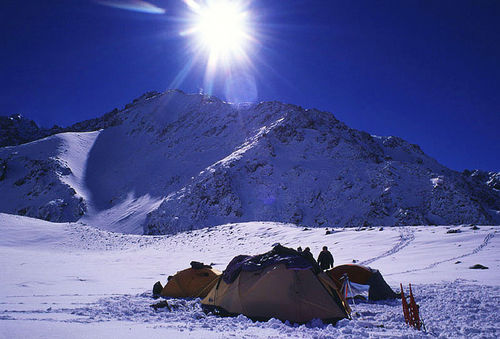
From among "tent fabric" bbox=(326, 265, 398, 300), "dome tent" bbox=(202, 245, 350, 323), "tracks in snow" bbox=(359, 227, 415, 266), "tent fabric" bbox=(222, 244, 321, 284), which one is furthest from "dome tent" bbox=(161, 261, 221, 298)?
"tracks in snow" bbox=(359, 227, 415, 266)

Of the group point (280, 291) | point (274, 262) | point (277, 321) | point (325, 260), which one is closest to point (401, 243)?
point (325, 260)

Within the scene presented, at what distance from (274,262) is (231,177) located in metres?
35.5

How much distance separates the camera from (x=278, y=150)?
4694 cm

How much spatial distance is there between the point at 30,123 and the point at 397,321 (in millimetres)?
152088

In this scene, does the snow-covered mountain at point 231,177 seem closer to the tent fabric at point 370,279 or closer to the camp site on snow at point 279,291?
the tent fabric at point 370,279

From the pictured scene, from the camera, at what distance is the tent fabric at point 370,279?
8.27 metres

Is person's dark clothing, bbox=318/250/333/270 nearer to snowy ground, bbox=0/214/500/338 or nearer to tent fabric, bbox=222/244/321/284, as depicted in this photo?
snowy ground, bbox=0/214/500/338

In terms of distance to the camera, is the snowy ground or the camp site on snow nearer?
the snowy ground

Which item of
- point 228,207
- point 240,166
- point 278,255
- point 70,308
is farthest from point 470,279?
point 240,166

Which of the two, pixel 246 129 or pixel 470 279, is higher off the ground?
pixel 246 129

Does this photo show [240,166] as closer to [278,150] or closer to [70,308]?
[278,150]

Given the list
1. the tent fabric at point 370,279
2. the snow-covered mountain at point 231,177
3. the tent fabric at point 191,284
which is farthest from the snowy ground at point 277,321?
the snow-covered mountain at point 231,177

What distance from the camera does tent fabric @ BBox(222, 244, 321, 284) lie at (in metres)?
6.62

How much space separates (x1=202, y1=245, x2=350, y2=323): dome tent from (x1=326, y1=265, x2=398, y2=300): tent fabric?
Result: 2.26m
